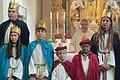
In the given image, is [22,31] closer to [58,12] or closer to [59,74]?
[59,74]

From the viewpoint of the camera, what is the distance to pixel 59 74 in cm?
523

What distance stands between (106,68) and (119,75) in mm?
270

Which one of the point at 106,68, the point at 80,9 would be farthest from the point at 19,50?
the point at 80,9

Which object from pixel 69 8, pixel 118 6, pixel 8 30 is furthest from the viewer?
pixel 69 8

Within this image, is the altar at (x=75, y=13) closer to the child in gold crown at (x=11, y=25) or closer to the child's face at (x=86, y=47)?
the child in gold crown at (x=11, y=25)

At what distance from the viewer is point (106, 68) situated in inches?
209

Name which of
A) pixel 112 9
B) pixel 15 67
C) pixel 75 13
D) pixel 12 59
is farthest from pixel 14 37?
pixel 75 13

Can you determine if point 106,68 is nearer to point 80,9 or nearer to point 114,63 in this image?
point 114,63

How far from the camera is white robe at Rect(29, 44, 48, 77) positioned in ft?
17.1

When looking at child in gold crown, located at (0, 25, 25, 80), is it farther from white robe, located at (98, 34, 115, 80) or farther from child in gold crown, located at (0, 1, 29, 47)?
white robe, located at (98, 34, 115, 80)

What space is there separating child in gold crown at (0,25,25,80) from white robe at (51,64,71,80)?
0.47 meters

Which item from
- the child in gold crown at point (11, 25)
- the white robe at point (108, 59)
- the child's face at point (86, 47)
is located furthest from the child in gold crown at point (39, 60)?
the white robe at point (108, 59)

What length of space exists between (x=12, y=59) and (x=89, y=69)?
112cm

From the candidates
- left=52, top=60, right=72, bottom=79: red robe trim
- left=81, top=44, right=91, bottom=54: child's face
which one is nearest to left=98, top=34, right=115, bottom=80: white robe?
left=81, top=44, right=91, bottom=54: child's face
